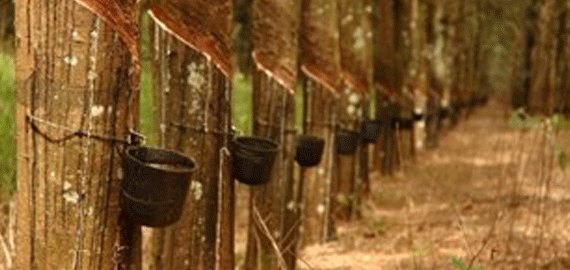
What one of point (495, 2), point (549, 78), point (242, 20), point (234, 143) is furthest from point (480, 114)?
point (234, 143)

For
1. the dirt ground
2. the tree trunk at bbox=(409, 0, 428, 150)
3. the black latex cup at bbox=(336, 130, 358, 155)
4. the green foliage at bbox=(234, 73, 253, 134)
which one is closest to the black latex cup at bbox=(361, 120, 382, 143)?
the dirt ground

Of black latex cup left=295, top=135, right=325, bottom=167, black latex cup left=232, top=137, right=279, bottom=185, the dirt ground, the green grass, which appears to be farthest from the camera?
the green grass

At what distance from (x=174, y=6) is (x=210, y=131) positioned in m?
0.64

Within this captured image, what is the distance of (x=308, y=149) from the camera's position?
264 inches

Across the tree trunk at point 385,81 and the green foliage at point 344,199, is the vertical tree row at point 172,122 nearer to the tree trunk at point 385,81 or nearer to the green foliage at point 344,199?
the green foliage at point 344,199

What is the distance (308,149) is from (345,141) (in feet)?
5.83

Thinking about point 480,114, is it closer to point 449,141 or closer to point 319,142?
point 449,141

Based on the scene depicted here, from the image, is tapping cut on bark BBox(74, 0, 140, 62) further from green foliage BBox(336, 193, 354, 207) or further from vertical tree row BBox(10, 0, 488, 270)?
green foliage BBox(336, 193, 354, 207)

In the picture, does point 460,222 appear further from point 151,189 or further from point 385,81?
point 385,81

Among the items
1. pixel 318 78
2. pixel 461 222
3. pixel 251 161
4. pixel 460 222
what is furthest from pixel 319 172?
pixel 251 161

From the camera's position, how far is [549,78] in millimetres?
23094

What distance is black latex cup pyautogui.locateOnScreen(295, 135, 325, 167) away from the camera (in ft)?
22.0

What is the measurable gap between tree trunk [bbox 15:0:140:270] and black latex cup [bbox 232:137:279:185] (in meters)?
1.56

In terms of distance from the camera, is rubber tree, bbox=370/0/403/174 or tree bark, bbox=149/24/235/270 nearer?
tree bark, bbox=149/24/235/270
